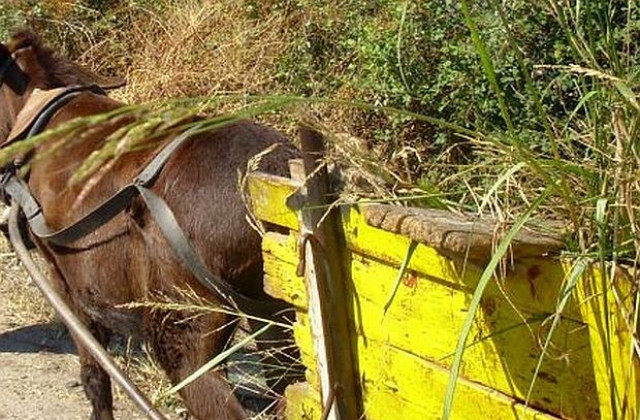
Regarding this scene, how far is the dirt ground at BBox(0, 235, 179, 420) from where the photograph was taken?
18.9 ft

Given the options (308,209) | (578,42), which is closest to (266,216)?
(308,209)

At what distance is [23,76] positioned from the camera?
5586 mm

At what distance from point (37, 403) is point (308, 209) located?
3.30 metres

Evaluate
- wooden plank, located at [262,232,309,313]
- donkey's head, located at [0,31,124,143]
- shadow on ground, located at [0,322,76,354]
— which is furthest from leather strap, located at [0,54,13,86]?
wooden plank, located at [262,232,309,313]

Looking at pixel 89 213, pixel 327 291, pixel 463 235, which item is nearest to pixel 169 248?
pixel 89 213

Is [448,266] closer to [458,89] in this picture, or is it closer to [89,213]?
[89,213]

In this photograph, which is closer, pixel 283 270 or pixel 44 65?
pixel 283 270

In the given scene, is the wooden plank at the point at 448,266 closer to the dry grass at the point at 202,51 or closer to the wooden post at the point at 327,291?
the wooden post at the point at 327,291

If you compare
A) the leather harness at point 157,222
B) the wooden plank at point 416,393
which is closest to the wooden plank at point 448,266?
the wooden plank at point 416,393

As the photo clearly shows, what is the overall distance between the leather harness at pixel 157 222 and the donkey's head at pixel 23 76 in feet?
2.19

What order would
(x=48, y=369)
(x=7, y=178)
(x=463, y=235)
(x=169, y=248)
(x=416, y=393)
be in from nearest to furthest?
(x=463, y=235) → (x=416, y=393) → (x=169, y=248) → (x=7, y=178) → (x=48, y=369)

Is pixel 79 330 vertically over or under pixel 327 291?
under

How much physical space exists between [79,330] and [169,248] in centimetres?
59

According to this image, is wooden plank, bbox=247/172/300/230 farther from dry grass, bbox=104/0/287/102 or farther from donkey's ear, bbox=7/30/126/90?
dry grass, bbox=104/0/287/102
